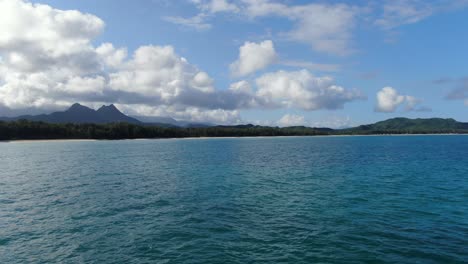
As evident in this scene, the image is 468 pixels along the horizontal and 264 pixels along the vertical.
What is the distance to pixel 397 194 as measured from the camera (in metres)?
37.1

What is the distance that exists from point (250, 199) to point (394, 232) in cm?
1563

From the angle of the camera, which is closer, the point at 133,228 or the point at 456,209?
the point at 133,228

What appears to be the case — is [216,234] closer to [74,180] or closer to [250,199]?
[250,199]

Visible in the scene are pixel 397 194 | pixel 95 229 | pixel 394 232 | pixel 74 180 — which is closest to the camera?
pixel 394 232

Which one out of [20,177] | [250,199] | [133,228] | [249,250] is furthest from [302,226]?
[20,177]

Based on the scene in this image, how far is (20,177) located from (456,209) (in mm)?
62971

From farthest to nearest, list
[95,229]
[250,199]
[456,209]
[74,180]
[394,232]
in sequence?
[74,180]
[250,199]
[456,209]
[95,229]
[394,232]

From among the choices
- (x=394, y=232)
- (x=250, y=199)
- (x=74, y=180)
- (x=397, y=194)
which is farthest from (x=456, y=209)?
(x=74, y=180)

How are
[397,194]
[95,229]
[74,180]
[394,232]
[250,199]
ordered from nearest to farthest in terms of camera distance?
[394,232] < [95,229] < [250,199] < [397,194] < [74,180]

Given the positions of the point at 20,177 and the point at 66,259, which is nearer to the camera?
the point at 66,259

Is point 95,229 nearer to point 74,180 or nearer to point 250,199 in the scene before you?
point 250,199

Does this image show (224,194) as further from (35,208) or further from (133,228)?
(35,208)

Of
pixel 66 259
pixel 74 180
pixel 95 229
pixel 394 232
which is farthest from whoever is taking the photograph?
pixel 74 180

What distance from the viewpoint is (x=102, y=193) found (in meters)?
38.5
